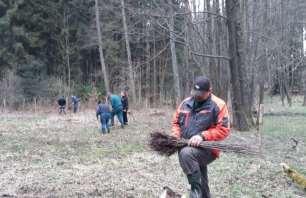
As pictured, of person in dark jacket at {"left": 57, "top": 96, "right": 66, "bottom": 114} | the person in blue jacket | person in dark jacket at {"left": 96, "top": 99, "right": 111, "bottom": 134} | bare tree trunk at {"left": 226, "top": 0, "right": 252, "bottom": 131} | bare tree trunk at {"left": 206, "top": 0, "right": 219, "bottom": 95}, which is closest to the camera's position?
bare tree trunk at {"left": 226, "top": 0, "right": 252, "bottom": 131}

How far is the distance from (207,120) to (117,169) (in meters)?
5.80

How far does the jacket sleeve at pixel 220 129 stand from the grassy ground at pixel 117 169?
256 cm

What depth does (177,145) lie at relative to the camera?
7238 millimetres

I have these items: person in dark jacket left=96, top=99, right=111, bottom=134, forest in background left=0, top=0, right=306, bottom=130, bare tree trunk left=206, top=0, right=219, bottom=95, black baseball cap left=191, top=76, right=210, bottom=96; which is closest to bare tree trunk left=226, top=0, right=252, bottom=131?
person in dark jacket left=96, top=99, right=111, bottom=134

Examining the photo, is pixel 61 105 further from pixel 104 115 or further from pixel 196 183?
pixel 196 183

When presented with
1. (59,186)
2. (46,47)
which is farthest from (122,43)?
(59,186)

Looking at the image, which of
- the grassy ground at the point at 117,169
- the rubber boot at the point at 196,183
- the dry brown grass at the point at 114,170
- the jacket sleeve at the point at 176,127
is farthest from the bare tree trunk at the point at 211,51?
the rubber boot at the point at 196,183

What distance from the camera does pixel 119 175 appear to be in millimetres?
11703

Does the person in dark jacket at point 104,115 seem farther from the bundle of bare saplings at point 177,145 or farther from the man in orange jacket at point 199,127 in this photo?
the man in orange jacket at point 199,127

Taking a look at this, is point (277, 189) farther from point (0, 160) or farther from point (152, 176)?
point (0, 160)

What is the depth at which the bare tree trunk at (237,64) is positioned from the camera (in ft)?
71.0

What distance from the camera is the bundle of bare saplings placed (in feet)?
23.2

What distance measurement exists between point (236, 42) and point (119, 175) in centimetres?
1142

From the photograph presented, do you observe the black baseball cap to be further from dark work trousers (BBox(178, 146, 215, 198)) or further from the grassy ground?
the grassy ground
